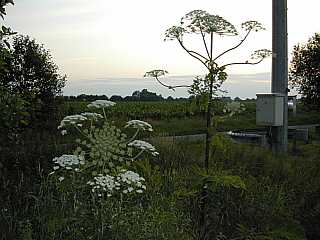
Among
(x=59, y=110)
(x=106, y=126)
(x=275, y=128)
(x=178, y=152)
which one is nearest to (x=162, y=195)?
(x=106, y=126)

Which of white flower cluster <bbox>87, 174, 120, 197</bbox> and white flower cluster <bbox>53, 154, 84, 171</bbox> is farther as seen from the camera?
white flower cluster <bbox>53, 154, 84, 171</bbox>

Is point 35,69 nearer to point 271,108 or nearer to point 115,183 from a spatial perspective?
point 271,108

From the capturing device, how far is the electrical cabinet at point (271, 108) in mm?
11625

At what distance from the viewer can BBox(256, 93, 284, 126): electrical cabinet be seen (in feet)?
38.1

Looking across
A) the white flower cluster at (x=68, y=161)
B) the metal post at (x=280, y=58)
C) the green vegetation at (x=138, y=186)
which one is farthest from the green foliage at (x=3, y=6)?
the metal post at (x=280, y=58)

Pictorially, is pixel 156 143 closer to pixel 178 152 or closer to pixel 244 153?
pixel 178 152

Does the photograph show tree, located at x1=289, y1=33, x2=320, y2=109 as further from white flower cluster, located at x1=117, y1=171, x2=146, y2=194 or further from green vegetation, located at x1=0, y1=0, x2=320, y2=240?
white flower cluster, located at x1=117, y1=171, x2=146, y2=194

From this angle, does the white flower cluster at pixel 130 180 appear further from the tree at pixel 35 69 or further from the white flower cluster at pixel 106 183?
the tree at pixel 35 69

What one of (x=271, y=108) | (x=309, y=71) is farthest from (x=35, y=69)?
(x=309, y=71)

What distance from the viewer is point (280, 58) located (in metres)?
11.5

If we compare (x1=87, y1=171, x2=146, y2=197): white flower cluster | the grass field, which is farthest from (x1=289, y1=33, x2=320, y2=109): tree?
(x1=87, y1=171, x2=146, y2=197): white flower cluster

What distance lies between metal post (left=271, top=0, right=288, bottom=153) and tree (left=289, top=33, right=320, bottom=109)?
19.3m

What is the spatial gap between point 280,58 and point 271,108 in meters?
0.97

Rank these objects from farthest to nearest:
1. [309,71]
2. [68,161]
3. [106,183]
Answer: [309,71]
[68,161]
[106,183]
